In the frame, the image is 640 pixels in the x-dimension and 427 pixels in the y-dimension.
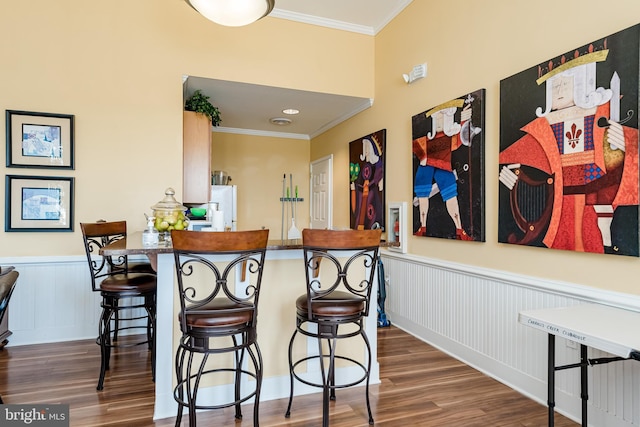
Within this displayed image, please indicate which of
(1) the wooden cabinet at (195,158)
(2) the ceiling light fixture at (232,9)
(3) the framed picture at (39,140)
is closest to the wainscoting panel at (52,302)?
(3) the framed picture at (39,140)

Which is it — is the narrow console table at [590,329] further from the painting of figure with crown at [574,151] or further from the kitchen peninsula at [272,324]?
the kitchen peninsula at [272,324]

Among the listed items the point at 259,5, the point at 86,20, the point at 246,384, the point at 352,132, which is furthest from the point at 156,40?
the point at 246,384

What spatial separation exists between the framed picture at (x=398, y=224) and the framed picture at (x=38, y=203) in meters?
2.99

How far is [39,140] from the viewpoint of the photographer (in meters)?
3.29

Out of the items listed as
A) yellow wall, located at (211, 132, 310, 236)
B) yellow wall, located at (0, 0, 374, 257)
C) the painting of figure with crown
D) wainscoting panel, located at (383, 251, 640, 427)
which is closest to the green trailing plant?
yellow wall, located at (0, 0, 374, 257)

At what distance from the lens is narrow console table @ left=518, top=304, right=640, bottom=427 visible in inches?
53.8

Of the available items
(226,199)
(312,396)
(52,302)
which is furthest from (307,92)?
(52,302)

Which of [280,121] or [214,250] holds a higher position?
[280,121]

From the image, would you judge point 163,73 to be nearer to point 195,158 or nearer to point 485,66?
point 195,158

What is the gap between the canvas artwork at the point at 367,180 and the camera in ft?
13.7

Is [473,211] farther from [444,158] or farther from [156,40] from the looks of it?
[156,40]

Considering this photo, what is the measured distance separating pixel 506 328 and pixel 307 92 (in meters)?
3.02

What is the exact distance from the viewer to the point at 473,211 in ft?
9.41

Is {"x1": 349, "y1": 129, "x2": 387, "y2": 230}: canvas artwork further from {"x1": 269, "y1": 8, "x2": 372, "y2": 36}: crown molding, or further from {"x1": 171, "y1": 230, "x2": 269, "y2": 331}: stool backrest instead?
{"x1": 171, "y1": 230, "x2": 269, "y2": 331}: stool backrest
